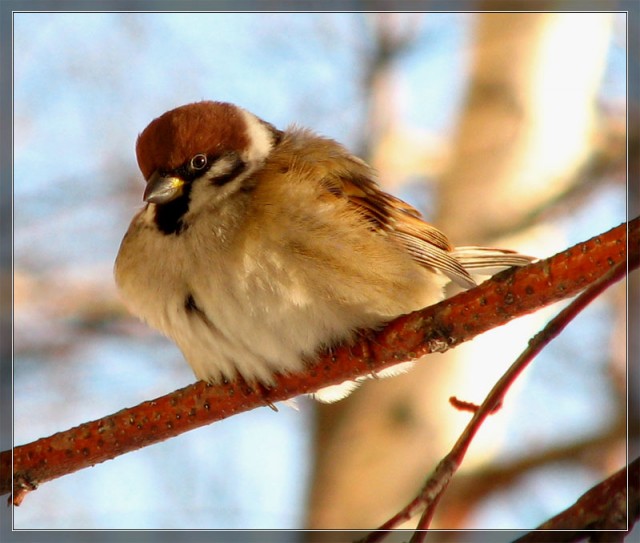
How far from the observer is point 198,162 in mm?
2590

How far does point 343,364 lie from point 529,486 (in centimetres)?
234

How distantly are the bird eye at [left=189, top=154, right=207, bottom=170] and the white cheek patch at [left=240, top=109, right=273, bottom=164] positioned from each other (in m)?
0.13

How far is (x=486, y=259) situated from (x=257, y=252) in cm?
102

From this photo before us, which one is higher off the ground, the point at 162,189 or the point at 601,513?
the point at 162,189

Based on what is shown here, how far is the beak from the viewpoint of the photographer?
2.47 metres

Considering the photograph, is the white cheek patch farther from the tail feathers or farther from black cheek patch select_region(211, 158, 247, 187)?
the tail feathers

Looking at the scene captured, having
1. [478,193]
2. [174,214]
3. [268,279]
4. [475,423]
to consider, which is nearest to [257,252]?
[268,279]

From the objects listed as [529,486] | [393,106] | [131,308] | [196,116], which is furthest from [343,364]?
[393,106]

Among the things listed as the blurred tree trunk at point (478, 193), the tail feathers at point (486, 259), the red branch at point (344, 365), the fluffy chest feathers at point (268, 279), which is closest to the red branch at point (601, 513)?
the red branch at point (344, 365)

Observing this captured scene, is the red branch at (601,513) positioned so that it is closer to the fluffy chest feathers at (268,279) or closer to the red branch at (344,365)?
the red branch at (344,365)

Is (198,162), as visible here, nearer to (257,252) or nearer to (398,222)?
(257,252)

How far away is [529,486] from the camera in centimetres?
431

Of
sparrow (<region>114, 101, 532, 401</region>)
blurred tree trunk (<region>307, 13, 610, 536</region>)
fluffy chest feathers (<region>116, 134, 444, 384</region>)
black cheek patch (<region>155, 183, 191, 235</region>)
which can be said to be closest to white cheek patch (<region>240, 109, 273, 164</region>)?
sparrow (<region>114, 101, 532, 401</region>)

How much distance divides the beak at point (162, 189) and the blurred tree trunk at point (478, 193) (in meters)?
2.06
